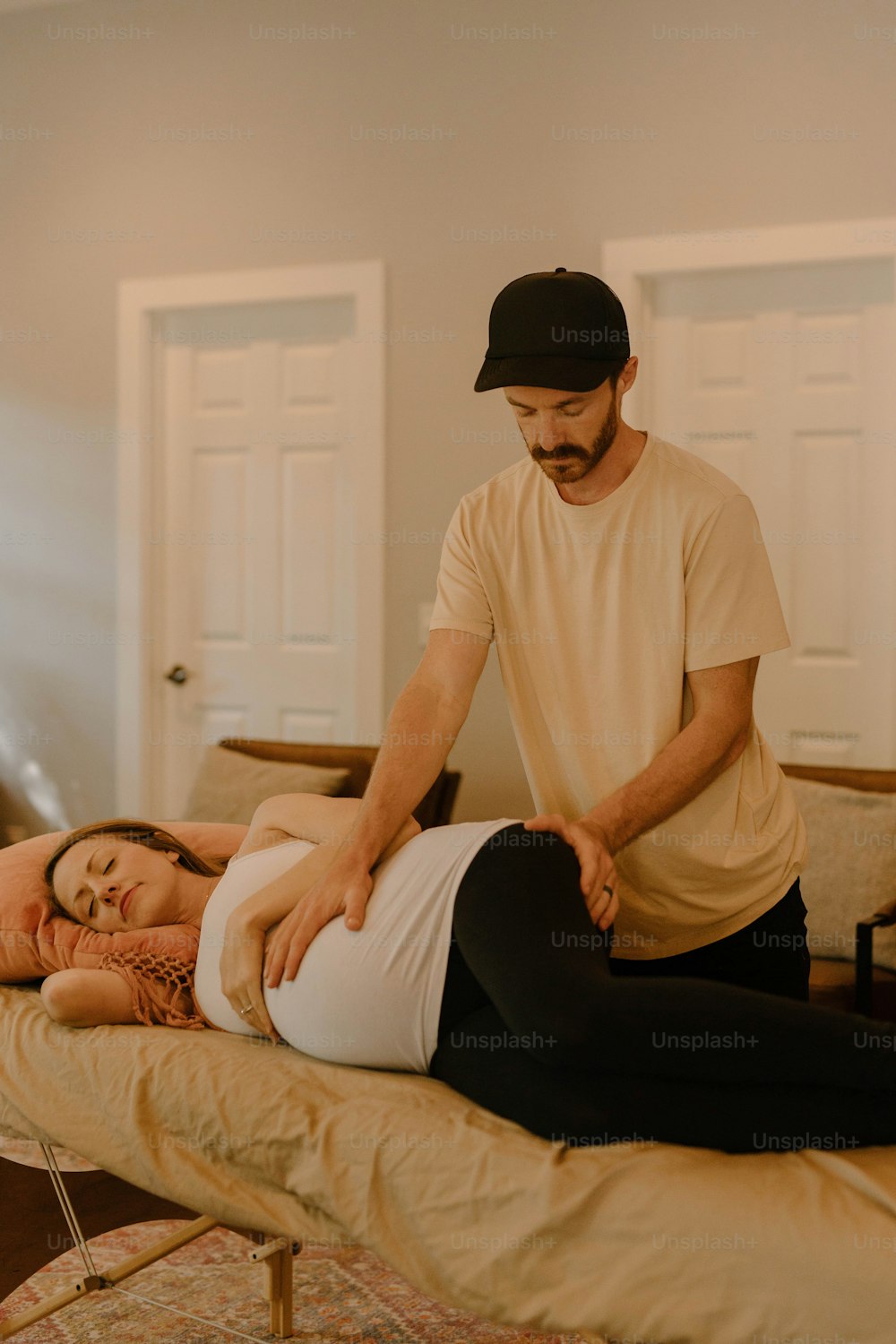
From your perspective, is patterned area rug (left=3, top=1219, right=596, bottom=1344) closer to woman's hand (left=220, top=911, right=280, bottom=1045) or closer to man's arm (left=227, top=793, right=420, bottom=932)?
woman's hand (left=220, top=911, right=280, bottom=1045)

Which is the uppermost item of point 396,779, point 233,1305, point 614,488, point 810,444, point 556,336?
point 810,444

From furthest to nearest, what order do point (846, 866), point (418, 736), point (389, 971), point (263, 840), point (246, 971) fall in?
point (846, 866), point (263, 840), point (418, 736), point (246, 971), point (389, 971)

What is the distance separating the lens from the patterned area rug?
2066 millimetres

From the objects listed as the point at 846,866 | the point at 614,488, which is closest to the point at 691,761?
the point at 614,488

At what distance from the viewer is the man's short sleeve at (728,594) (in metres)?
1.62

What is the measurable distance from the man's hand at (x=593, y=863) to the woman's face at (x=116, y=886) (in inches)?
26.8

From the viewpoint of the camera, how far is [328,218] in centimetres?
386

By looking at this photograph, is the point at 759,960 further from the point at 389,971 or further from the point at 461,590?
the point at 461,590

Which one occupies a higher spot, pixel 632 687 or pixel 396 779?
pixel 632 687

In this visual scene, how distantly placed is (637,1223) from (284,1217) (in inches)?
17.1

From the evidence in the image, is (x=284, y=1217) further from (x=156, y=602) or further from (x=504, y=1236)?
(x=156, y=602)

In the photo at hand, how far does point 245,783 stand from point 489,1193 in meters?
2.30

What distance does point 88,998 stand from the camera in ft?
5.44

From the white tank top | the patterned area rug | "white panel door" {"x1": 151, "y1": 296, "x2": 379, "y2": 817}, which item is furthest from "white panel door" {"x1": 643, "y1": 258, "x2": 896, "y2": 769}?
the white tank top
